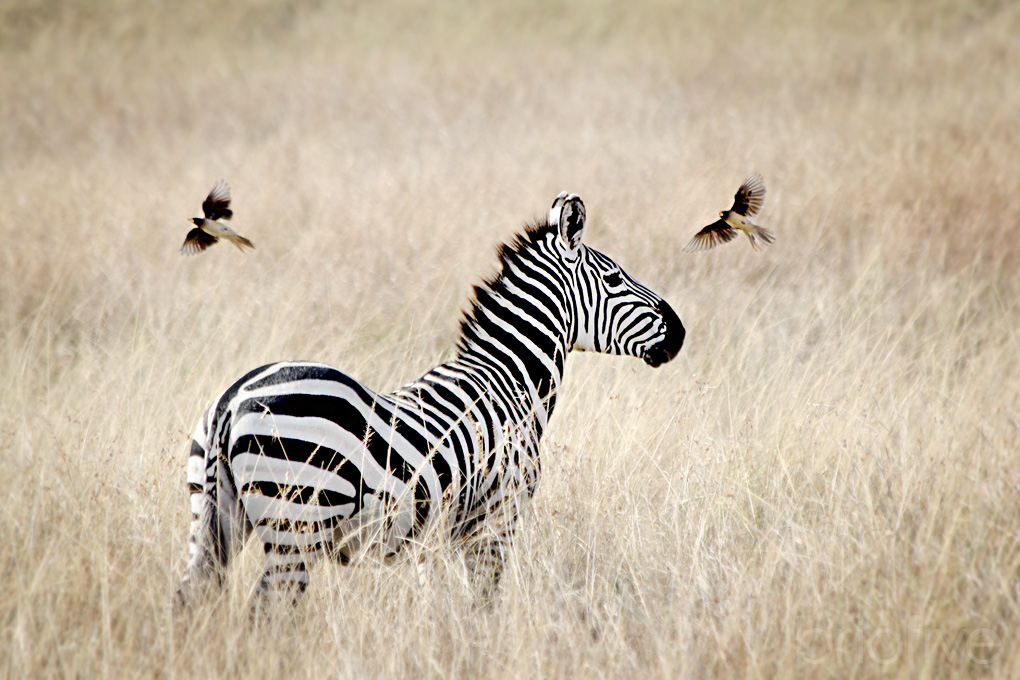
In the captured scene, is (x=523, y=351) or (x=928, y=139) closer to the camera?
(x=523, y=351)

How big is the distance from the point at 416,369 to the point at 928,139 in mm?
7742

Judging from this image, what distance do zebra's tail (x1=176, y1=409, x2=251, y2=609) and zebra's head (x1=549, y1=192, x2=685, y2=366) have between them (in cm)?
162

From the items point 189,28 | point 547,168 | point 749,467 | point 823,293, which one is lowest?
point 749,467

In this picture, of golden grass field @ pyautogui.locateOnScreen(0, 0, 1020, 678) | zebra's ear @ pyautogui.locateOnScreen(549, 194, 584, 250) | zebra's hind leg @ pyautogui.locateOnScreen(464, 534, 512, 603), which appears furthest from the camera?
zebra's ear @ pyautogui.locateOnScreen(549, 194, 584, 250)

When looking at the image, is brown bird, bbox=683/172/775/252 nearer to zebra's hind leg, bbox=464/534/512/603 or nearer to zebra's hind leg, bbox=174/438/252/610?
zebra's hind leg, bbox=464/534/512/603

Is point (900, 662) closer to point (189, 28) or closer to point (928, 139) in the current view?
point (928, 139)

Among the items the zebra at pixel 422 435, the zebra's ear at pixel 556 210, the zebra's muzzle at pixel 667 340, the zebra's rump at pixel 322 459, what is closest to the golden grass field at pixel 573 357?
the zebra at pixel 422 435

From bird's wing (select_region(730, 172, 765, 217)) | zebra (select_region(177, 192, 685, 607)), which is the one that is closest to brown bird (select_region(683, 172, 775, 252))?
bird's wing (select_region(730, 172, 765, 217))

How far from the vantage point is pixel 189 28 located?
55.9 feet

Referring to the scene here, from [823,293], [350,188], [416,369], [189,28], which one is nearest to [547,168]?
[350,188]

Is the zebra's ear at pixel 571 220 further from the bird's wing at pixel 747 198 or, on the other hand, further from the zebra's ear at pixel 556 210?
the bird's wing at pixel 747 198

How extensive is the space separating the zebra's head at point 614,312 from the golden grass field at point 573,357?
Result: 30.1 inches

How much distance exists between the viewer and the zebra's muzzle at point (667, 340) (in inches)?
144

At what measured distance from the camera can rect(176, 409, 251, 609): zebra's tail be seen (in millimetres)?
2793
